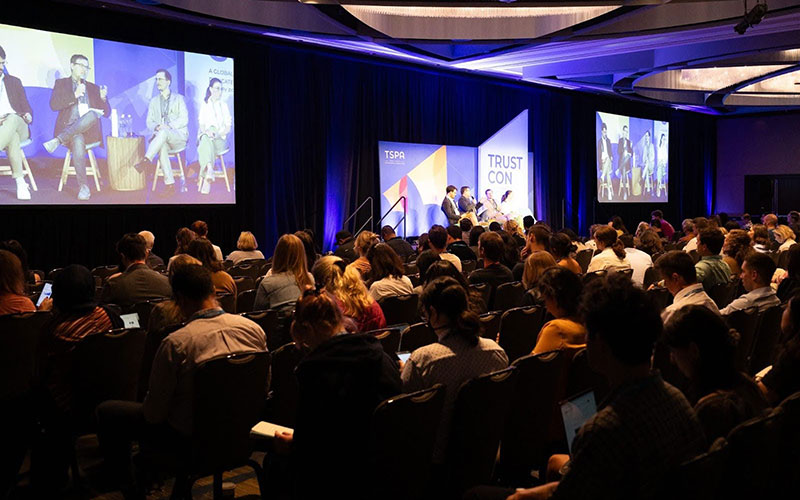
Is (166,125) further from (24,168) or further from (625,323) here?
(625,323)

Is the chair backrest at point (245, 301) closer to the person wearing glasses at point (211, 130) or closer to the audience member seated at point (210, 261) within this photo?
the audience member seated at point (210, 261)

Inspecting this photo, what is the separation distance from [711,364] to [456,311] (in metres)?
1.03

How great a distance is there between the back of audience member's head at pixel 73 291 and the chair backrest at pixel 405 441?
6.78 ft

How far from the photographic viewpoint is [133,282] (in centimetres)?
539

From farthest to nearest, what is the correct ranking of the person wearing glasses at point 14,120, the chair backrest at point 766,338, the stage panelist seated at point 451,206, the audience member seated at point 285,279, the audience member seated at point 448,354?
the stage panelist seated at point 451,206 < the person wearing glasses at point 14,120 < the audience member seated at point 285,279 < the chair backrest at point 766,338 < the audience member seated at point 448,354

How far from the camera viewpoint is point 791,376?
310 cm

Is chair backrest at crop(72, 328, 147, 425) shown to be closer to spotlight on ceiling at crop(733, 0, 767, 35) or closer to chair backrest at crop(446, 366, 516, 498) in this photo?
chair backrest at crop(446, 366, 516, 498)

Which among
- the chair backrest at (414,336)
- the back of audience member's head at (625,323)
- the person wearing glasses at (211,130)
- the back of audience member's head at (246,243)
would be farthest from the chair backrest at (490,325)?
the person wearing glasses at (211,130)

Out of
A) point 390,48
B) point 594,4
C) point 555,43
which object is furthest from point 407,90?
point 594,4

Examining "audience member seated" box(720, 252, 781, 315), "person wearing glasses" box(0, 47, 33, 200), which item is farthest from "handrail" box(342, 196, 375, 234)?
"audience member seated" box(720, 252, 781, 315)

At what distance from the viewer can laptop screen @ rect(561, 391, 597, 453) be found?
2.33m

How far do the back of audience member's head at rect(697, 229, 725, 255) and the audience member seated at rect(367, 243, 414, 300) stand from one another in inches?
104

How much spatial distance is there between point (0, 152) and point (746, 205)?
2345 cm

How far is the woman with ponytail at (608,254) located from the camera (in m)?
7.44
